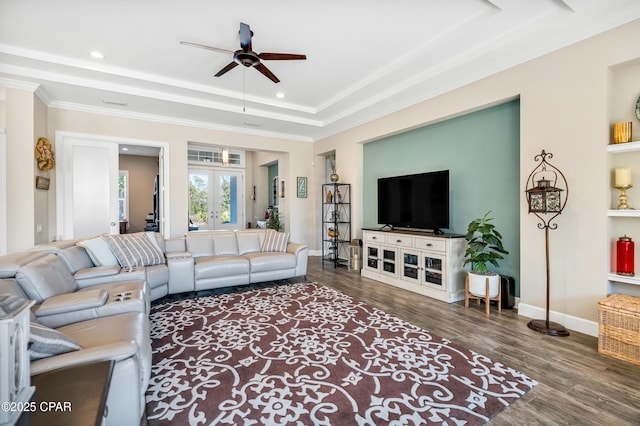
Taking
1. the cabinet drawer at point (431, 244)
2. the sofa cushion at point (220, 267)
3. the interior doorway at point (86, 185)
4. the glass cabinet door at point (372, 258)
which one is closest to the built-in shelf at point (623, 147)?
the cabinet drawer at point (431, 244)

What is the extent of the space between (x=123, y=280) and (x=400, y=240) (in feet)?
12.1

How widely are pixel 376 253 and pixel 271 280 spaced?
185 centimetres

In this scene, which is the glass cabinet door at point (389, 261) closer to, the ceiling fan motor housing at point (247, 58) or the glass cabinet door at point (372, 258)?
the glass cabinet door at point (372, 258)

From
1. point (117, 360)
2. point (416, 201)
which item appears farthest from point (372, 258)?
point (117, 360)

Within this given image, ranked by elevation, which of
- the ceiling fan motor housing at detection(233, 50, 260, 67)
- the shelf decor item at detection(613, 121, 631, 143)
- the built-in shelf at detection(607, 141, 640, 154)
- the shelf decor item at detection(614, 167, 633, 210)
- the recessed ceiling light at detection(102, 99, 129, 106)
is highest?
the recessed ceiling light at detection(102, 99, 129, 106)

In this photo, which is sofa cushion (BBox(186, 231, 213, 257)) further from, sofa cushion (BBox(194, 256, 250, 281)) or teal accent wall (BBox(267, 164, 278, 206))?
teal accent wall (BBox(267, 164, 278, 206))

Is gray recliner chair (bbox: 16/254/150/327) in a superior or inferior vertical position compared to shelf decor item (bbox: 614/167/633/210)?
inferior

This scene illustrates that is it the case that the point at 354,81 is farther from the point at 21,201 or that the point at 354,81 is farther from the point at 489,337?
the point at 21,201

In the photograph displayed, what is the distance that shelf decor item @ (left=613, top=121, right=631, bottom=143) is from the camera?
270 cm

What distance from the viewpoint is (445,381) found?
2168mm

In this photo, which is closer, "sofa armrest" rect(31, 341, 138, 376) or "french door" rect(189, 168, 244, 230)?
"sofa armrest" rect(31, 341, 138, 376)

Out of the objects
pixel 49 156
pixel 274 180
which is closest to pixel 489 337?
pixel 49 156

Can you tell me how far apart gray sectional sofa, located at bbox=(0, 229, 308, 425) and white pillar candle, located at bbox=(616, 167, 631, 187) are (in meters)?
3.91

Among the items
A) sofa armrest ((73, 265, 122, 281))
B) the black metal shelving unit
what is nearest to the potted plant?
the black metal shelving unit
